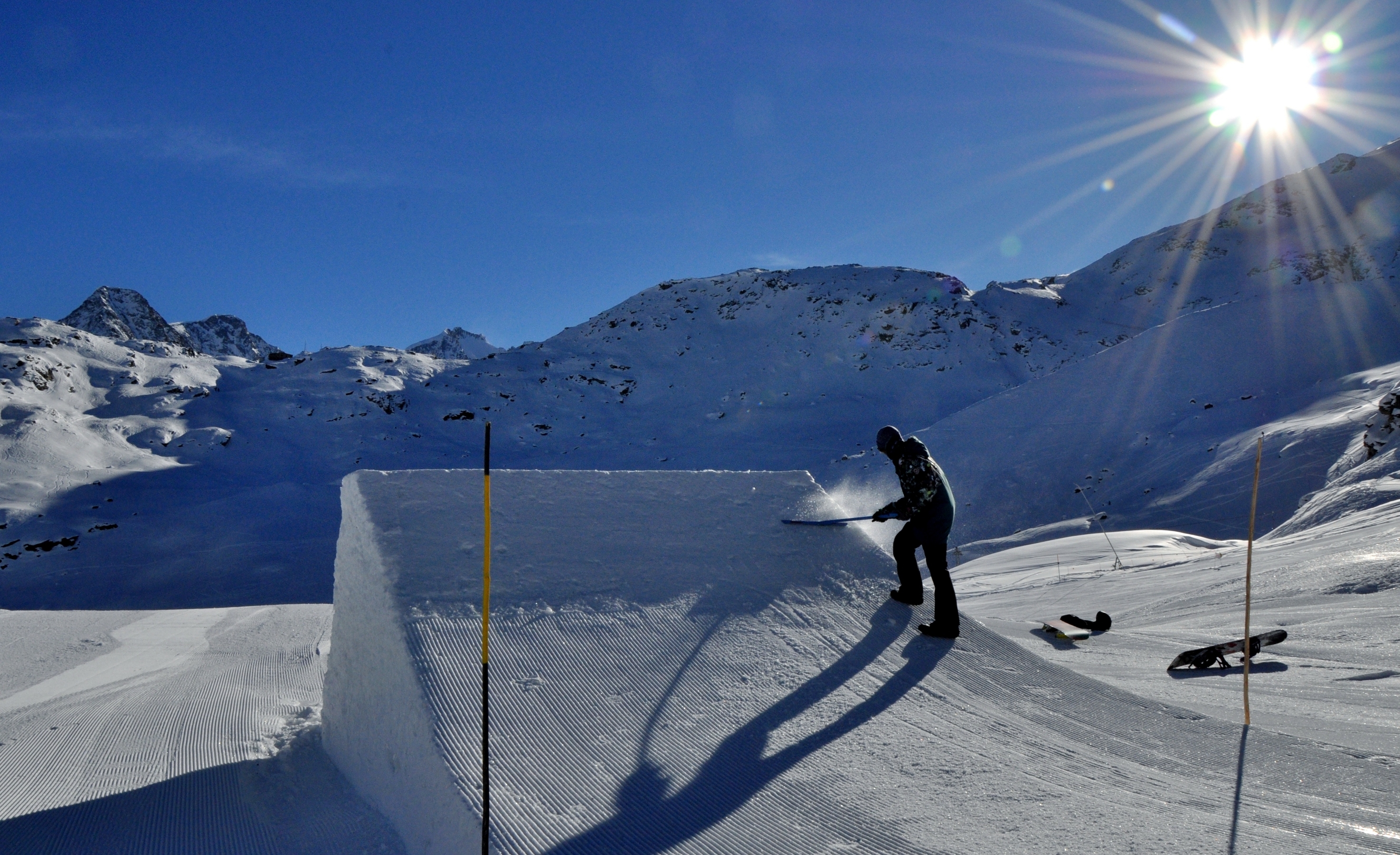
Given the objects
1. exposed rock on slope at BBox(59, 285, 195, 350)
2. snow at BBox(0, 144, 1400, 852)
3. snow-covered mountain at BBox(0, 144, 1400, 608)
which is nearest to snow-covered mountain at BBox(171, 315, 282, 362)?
exposed rock on slope at BBox(59, 285, 195, 350)

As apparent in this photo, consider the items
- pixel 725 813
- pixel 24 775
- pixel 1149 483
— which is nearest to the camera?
pixel 725 813

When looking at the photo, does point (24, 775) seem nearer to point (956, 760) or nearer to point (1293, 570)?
point (956, 760)

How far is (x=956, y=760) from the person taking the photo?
297cm

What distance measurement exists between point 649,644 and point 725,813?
44.7 inches

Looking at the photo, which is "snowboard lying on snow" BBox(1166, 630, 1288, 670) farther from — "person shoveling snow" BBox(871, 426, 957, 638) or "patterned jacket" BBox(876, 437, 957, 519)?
"patterned jacket" BBox(876, 437, 957, 519)

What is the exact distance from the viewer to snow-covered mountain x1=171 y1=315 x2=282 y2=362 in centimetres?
15888

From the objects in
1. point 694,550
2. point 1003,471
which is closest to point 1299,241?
point 1003,471

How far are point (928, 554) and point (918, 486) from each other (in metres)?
0.43

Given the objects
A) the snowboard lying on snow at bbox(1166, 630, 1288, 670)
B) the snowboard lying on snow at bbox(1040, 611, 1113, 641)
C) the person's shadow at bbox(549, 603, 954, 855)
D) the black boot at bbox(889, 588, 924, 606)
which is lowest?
the snowboard lying on snow at bbox(1040, 611, 1113, 641)

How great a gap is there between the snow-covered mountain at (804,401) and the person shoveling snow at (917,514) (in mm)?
10568

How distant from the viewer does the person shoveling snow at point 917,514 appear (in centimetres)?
452

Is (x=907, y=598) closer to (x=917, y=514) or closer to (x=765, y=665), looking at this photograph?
(x=917, y=514)

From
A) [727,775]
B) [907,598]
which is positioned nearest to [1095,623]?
Result: [907,598]

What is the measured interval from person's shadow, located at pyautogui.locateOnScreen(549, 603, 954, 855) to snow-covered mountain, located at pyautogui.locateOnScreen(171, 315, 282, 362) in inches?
7122
